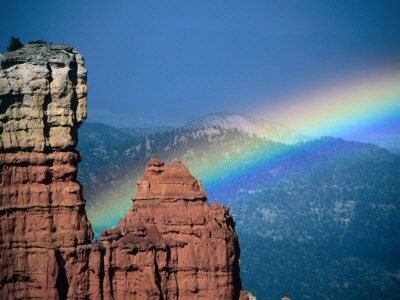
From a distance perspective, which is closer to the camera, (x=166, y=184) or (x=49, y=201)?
(x=49, y=201)

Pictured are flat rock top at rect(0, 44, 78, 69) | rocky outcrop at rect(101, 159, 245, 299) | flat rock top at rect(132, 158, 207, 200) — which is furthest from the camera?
flat rock top at rect(132, 158, 207, 200)

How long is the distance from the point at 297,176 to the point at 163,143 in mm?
40976

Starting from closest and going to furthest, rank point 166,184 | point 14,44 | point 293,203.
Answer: point 14,44
point 166,184
point 293,203

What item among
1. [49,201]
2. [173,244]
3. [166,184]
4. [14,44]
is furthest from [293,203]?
[49,201]

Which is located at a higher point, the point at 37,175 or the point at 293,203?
the point at 293,203

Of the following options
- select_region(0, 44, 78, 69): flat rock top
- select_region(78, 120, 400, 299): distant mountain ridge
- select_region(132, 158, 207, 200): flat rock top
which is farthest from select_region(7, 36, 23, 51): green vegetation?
select_region(78, 120, 400, 299): distant mountain ridge

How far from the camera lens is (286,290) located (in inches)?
4473

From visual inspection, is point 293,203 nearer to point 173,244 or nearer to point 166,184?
point 166,184

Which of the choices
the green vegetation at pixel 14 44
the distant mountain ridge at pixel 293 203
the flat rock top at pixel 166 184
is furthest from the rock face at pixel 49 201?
the distant mountain ridge at pixel 293 203

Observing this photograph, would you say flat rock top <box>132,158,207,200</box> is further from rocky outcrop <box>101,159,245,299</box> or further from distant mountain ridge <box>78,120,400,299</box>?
distant mountain ridge <box>78,120,400,299</box>

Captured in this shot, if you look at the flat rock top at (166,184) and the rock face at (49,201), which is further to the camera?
the flat rock top at (166,184)

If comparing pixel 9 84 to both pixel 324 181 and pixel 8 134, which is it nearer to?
pixel 8 134

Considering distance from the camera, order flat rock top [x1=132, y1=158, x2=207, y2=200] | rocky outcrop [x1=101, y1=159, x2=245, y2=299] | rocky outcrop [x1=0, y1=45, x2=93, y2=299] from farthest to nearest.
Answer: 1. flat rock top [x1=132, y1=158, x2=207, y2=200]
2. rocky outcrop [x1=101, y1=159, x2=245, y2=299]
3. rocky outcrop [x1=0, y1=45, x2=93, y2=299]

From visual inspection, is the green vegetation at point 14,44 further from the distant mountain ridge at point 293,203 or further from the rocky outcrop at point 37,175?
the distant mountain ridge at point 293,203
